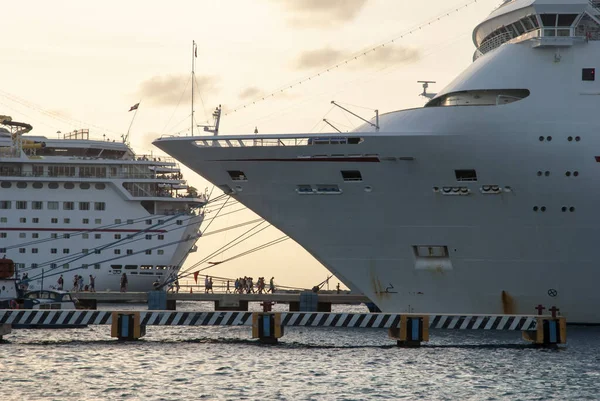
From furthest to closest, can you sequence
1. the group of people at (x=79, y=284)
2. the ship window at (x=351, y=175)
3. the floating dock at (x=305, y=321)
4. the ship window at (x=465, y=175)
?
the group of people at (x=79, y=284)
the ship window at (x=351, y=175)
the ship window at (x=465, y=175)
the floating dock at (x=305, y=321)

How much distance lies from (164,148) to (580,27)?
15.7 m

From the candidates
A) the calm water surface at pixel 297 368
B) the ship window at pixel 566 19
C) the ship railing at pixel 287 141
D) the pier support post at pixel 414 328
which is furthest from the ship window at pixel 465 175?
the ship window at pixel 566 19

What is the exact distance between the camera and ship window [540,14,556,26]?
39.9 m

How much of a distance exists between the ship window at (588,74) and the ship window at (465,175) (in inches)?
203

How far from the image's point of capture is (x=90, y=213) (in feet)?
249

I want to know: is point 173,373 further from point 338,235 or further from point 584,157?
point 584,157

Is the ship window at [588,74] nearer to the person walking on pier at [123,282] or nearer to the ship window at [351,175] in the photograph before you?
the ship window at [351,175]

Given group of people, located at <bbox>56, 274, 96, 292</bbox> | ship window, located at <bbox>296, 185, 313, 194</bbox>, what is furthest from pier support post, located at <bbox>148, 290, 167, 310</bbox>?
group of people, located at <bbox>56, 274, 96, 292</bbox>

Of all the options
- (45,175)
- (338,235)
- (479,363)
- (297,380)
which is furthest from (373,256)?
(45,175)

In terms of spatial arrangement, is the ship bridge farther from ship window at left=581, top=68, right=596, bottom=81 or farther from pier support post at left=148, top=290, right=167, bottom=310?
pier support post at left=148, top=290, right=167, bottom=310

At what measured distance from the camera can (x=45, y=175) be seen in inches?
3049

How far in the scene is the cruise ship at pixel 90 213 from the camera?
242 ft

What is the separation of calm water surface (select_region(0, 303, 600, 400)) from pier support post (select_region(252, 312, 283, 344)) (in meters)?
0.60

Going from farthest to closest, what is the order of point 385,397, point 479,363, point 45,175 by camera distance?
1. point 45,175
2. point 479,363
3. point 385,397
